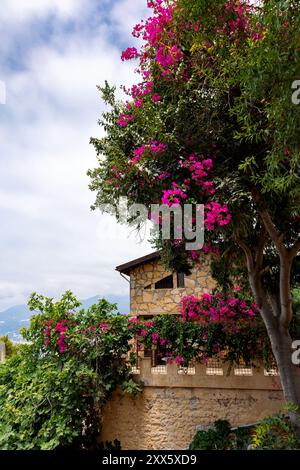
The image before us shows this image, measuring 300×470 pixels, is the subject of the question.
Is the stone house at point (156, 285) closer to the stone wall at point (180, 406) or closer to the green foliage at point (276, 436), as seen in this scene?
the stone wall at point (180, 406)

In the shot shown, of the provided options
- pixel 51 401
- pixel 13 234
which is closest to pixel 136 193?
pixel 51 401

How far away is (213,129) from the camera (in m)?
4.76

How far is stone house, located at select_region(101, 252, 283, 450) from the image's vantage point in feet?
21.2

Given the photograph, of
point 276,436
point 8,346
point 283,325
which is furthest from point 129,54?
point 8,346

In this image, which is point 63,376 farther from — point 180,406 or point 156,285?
point 156,285

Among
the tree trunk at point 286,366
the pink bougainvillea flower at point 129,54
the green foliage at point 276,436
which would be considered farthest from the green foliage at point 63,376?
the pink bougainvillea flower at point 129,54

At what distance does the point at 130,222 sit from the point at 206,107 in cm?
238

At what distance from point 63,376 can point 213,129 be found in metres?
5.12

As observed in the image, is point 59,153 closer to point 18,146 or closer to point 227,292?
point 18,146

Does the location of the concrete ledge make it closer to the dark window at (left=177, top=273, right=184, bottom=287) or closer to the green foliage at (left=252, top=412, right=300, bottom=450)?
the green foliage at (left=252, top=412, right=300, bottom=450)

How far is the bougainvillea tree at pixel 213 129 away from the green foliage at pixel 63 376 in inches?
122

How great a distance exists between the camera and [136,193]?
5137 mm

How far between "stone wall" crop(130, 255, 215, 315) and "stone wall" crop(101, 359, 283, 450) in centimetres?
496

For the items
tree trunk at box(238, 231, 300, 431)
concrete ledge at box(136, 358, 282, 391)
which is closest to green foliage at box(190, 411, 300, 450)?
tree trunk at box(238, 231, 300, 431)
